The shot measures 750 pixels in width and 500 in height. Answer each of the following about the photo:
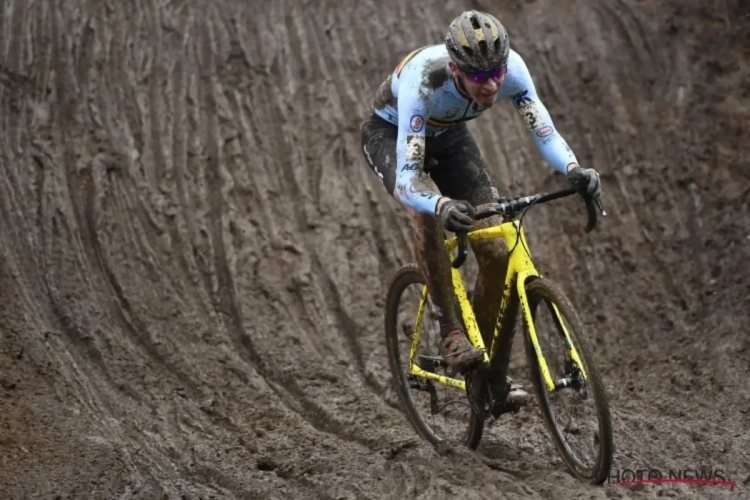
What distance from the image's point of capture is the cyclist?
5.23m

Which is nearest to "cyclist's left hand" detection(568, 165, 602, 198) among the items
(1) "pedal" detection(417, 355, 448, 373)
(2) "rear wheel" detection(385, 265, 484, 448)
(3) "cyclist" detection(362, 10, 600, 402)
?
(3) "cyclist" detection(362, 10, 600, 402)

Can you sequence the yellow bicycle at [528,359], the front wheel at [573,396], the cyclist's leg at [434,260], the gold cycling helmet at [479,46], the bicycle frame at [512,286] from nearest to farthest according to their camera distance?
1. the front wheel at [573,396]
2. the yellow bicycle at [528,359]
3. the gold cycling helmet at [479,46]
4. the bicycle frame at [512,286]
5. the cyclist's leg at [434,260]

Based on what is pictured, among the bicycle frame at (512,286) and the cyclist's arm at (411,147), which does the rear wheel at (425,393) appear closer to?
the bicycle frame at (512,286)

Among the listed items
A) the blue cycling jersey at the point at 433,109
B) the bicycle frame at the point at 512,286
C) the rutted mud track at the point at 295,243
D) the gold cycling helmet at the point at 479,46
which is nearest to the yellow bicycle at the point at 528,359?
the bicycle frame at the point at 512,286

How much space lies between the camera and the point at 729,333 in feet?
24.6

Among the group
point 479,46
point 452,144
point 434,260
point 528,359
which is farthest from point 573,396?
point 479,46

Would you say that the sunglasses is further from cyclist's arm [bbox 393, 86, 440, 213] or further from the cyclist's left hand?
the cyclist's left hand

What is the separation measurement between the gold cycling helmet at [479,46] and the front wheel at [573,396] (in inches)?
47.0

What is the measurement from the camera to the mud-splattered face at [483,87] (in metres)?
5.27

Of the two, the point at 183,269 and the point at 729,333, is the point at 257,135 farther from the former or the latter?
the point at 729,333

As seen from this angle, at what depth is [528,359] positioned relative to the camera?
5609mm

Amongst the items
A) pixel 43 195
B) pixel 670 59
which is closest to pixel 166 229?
pixel 43 195

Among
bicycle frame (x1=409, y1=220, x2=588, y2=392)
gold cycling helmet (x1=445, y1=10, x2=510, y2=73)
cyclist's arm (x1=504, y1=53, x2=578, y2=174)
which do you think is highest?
gold cycling helmet (x1=445, y1=10, x2=510, y2=73)

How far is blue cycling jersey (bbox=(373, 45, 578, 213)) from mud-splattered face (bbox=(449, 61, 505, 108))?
196 mm
